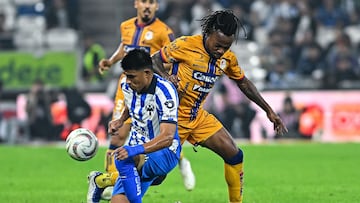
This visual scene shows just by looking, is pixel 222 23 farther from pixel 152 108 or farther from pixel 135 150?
pixel 135 150

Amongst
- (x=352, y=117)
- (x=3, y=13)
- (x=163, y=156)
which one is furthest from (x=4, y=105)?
(x=163, y=156)

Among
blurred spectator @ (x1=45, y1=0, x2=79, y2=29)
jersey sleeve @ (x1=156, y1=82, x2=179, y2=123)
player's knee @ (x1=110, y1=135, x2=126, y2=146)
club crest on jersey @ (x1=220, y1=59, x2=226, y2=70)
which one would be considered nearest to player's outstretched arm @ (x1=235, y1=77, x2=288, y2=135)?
club crest on jersey @ (x1=220, y1=59, x2=226, y2=70)

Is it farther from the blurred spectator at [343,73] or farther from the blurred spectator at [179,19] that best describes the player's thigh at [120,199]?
the blurred spectator at [179,19]

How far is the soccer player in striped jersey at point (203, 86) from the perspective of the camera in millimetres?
9039

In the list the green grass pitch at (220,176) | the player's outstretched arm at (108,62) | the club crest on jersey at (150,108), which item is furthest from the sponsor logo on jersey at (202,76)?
the player's outstretched arm at (108,62)

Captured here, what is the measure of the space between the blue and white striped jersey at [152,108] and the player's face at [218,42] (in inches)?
38.3

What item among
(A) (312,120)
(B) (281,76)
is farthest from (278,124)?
(B) (281,76)

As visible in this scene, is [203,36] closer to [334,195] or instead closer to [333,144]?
[334,195]

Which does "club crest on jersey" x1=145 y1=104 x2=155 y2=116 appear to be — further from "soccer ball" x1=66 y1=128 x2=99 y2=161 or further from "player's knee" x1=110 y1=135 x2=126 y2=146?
"player's knee" x1=110 y1=135 x2=126 y2=146

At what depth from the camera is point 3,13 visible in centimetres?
2547

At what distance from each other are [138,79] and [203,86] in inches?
66.0

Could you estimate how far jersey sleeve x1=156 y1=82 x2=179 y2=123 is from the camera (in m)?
7.67

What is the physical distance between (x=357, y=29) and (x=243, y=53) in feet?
11.8

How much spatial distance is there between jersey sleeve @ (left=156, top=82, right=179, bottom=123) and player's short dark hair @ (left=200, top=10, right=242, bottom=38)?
1102 mm
